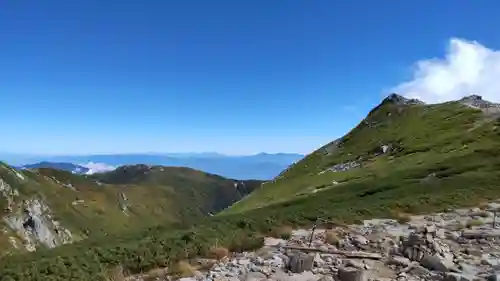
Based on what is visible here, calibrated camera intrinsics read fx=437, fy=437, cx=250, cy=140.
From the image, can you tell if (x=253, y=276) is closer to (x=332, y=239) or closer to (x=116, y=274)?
(x=116, y=274)

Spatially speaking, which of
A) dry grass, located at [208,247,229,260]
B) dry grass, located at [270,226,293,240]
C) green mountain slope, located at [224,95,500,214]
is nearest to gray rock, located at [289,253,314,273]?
dry grass, located at [208,247,229,260]

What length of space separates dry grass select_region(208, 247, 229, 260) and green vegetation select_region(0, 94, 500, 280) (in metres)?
0.20

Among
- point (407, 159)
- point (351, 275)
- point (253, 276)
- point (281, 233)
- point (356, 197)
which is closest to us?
point (351, 275)

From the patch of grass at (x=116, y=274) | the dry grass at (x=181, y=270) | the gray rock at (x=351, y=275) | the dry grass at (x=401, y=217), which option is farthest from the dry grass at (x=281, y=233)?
the dry grass at (x=401, y=217)

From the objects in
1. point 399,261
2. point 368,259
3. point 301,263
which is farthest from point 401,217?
point 301,263

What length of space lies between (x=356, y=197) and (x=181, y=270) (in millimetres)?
43763

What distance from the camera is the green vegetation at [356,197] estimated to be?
16406 mm

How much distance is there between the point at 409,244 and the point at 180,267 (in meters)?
8.51

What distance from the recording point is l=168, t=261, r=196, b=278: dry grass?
14.5 meters

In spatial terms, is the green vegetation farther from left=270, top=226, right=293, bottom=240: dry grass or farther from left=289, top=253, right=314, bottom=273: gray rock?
left=289, top=253, right=314, bottom=273: gray rock

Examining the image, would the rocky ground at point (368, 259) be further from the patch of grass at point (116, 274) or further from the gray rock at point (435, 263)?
the patch of grass at point (116, 274)

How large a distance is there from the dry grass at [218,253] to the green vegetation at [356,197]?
0.65ft

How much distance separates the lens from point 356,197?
55.5 m

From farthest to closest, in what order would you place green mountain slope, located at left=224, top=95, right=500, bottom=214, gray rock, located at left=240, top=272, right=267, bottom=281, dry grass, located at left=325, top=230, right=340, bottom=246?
1. green mountain slope, located at left=224, top=95, right=500, bottom=214
2. dry grass, located at left=325, top=230, right=340, bottom=246
3. gray rock, located at left=240, top=272, right=267, bottom=281
